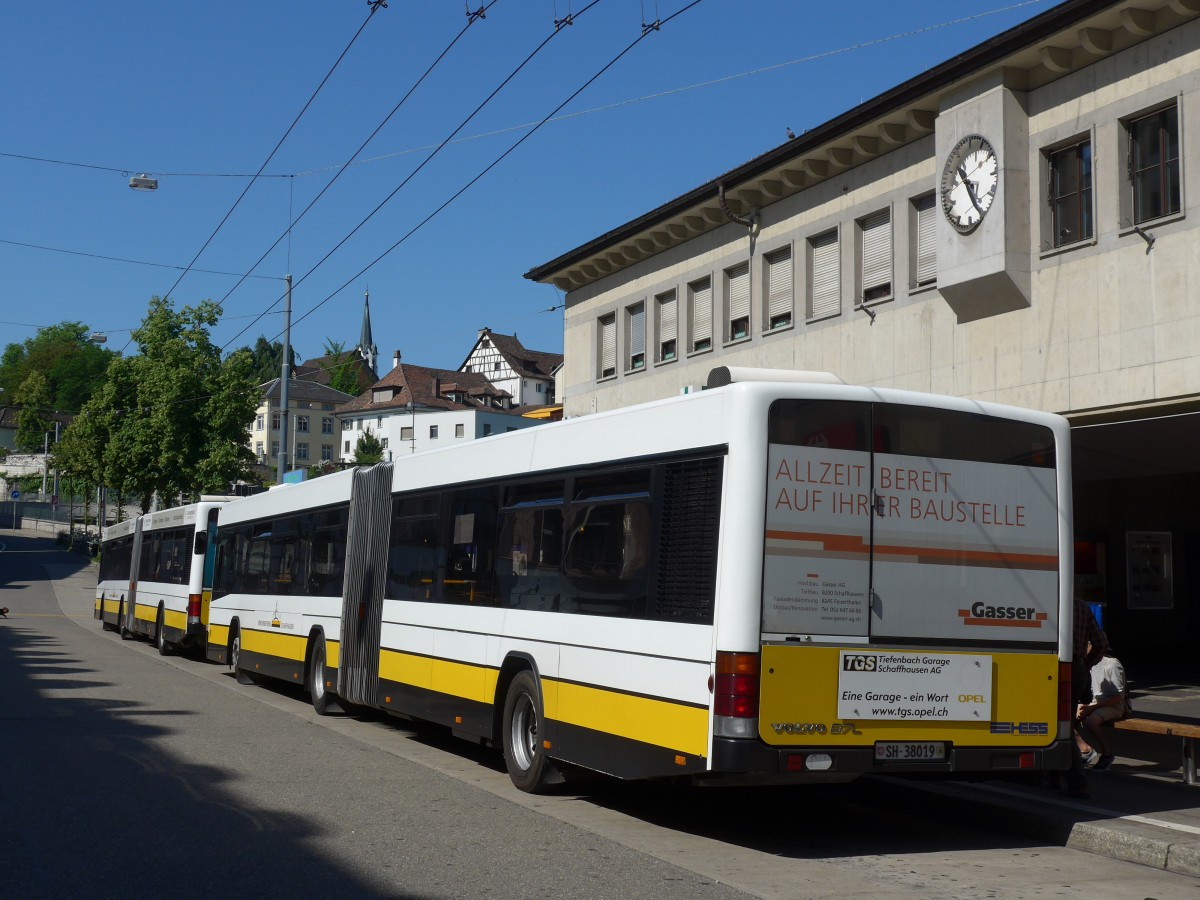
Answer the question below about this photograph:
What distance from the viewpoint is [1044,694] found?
355 inches

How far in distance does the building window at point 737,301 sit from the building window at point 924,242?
4.53 metres

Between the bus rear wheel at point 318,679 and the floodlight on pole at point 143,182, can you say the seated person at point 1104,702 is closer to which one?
the bus rear wheel at point 318,679

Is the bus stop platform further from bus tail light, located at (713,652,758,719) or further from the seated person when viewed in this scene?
bus tail light, located at (713,652,758,719)

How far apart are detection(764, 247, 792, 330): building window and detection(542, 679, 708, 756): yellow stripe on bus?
42.8 ft

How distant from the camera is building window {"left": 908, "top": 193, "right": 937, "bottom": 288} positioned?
1877 centimetres

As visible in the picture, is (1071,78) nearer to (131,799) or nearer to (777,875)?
(777,875)

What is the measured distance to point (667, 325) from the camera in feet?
86.0

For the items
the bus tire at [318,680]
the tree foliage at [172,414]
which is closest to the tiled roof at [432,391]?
the tree foliage at [172,414]

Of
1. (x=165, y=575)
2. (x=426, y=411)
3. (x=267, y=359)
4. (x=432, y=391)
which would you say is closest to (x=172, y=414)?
(x=165, y=575)

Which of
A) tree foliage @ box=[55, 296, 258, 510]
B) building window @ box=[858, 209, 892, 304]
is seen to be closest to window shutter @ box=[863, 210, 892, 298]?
building window @ box=[858, 209, 892, 304]

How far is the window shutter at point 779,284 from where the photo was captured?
73.0ft

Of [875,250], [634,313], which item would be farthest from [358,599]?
[634,313]

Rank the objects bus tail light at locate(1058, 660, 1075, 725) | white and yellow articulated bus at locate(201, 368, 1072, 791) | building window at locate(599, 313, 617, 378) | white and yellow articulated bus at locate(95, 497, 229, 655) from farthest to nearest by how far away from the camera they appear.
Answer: building window at locate(599, 313, 617, 378)
white and yellow articulated bus at locate(95, 497, 229, 655)
bus tail light at locate(1058, 660, 1075, 725)
white and yellow articulated bus at locate(201, 368, 1072, 791)

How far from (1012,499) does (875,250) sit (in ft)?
38.0
